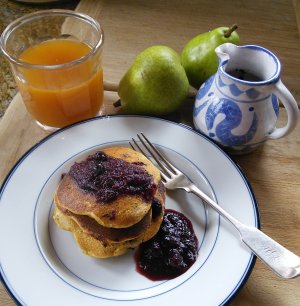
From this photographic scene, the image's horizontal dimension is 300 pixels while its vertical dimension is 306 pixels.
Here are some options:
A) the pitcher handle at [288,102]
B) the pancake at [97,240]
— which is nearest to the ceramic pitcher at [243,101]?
the pitcher handle at [288,102]

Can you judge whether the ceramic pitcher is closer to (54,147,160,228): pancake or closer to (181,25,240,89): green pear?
(181,25,240,89): green pear

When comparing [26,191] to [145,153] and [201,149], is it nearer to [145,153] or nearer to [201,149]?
[145,153]

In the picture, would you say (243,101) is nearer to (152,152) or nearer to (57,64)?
(152,152)

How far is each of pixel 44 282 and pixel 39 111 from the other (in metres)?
0.58

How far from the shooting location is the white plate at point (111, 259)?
0.89 meters

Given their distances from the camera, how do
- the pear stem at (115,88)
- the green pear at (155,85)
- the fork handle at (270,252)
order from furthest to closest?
the pear stem at (115,88) < the green pear at (155,85) < the fork handle at (270,252)

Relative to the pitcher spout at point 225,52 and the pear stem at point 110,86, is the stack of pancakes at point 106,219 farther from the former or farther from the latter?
the pear stem at point 110,86

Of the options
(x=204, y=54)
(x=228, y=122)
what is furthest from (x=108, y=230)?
(x=204, y=54)

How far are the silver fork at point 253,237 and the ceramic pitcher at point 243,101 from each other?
0.57 ft

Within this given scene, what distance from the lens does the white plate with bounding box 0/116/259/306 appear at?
34.9 inches

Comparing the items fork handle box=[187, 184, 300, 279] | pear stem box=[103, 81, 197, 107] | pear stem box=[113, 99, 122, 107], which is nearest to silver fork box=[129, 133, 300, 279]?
fork handle box=[187, 184, 300, 279]

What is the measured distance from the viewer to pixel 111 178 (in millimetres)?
979

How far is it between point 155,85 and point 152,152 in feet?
0.73

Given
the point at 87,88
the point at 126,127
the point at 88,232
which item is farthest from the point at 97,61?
the point at 88,232
